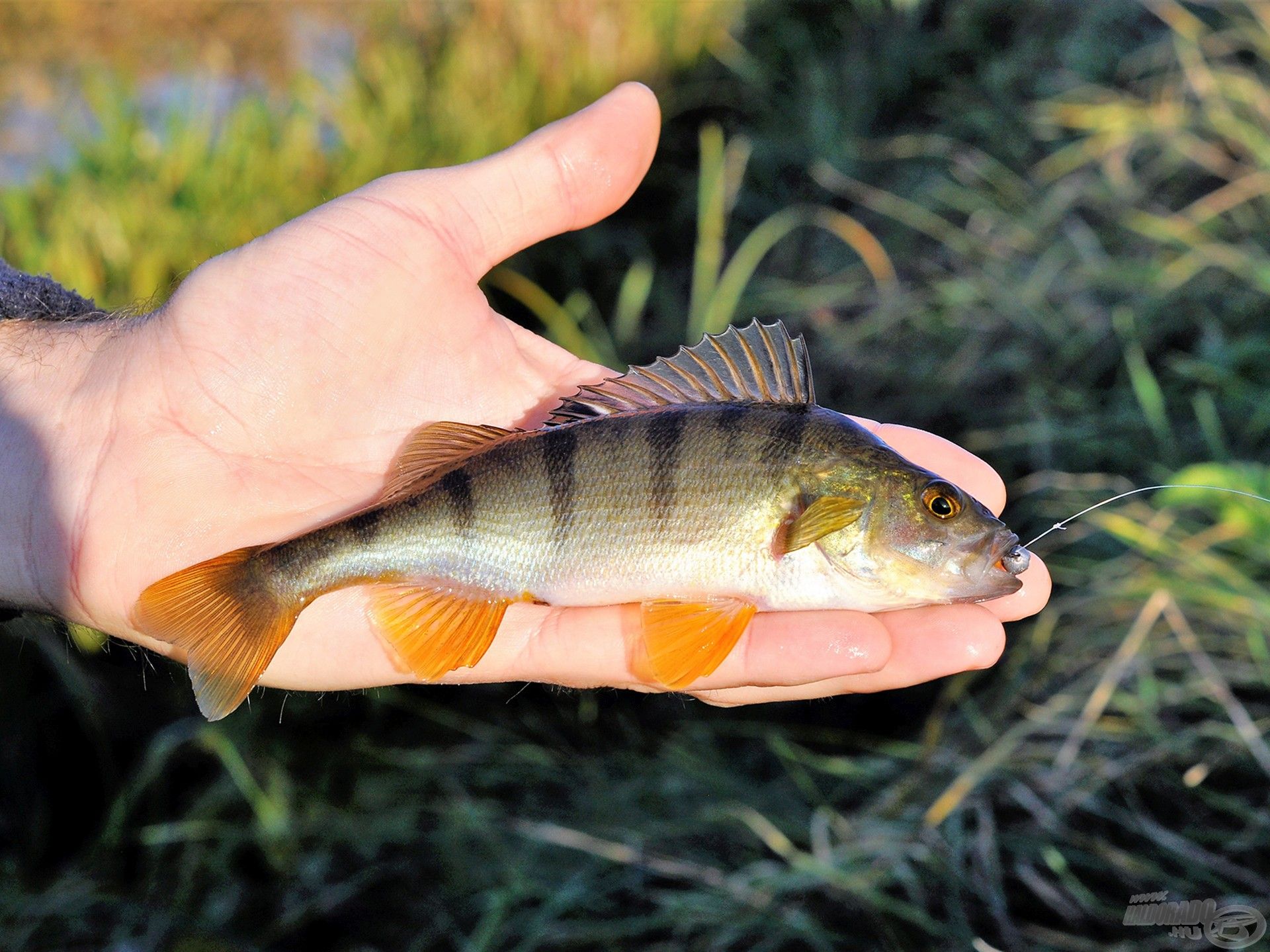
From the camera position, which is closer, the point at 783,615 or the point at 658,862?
the point at 783,615

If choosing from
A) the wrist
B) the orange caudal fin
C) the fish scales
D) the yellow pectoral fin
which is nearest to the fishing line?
the yellow pectoral fin

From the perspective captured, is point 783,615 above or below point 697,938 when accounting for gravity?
above

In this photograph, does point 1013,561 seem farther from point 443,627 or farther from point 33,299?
point 33,299

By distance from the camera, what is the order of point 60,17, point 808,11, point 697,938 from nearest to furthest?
point 697,938 → point 808,11 → point 60,17

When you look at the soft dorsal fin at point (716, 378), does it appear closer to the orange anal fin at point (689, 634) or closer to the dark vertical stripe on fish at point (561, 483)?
the dark vertical stripe on fish at point (561, 483)

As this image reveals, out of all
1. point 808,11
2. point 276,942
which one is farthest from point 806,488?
point 808,11

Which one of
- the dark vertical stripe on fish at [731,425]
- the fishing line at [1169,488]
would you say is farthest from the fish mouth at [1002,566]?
the dark vertical stripe on fish at [731,425]

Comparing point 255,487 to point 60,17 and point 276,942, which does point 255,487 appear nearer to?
point 276,942
